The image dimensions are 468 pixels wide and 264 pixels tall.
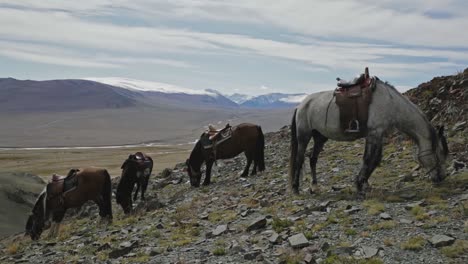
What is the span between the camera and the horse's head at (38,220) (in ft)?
48.1

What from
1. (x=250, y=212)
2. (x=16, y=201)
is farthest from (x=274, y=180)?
(x=16, y=201)

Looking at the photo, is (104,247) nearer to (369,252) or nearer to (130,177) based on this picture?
(369,252)

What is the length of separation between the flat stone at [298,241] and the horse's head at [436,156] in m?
3.56

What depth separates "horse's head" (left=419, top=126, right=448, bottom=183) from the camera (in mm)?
9914

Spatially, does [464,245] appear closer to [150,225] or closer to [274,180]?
[150,225]

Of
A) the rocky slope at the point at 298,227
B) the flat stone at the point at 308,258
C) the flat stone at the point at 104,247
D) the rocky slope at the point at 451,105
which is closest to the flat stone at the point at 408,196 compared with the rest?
the rocky slope at the point at 298,227

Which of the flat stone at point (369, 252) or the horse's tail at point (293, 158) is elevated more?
the horse's tail at point (293, 158)

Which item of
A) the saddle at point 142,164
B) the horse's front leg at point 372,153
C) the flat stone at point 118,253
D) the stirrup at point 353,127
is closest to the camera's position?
the flat stone at point 118,253

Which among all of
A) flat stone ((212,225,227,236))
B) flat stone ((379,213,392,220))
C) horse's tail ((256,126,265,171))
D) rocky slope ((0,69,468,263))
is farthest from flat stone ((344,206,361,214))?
horse's tail ((256,126,265,171))

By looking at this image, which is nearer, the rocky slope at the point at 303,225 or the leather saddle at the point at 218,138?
the rocky slope at the point at 303,225

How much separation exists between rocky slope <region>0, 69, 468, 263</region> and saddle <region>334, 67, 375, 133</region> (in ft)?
5.29

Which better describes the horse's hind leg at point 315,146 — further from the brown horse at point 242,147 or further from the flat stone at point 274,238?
the brown horse at point 242,147

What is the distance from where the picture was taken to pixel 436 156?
9945mm

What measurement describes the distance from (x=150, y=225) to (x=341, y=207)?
5.15 metres
